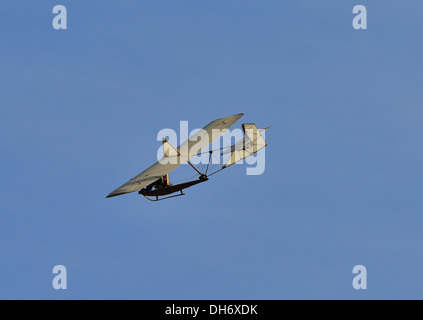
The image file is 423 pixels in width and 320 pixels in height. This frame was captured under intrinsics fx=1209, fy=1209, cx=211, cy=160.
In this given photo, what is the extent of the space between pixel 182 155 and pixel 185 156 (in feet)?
1.32

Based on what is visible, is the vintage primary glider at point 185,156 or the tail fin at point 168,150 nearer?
the vintage primary glider at point 185,156

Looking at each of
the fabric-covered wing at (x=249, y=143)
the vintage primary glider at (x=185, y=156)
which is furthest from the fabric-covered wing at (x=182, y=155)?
the fabric-covered wing at (x=249, y=143)

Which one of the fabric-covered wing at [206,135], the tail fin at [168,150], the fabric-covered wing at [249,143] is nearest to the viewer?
the tail fin at [168,150]

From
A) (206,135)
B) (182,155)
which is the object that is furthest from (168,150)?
(206,135)

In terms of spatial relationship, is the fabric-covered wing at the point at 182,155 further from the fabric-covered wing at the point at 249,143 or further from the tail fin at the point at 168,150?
the fabric-covered wing at the point at 249,143

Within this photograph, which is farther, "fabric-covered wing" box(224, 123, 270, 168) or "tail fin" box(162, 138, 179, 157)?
"fabric-covered wing" box(224, 123, 270, 168)

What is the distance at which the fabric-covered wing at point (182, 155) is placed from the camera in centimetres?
9112

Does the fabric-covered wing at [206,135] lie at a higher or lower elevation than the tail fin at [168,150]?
higher

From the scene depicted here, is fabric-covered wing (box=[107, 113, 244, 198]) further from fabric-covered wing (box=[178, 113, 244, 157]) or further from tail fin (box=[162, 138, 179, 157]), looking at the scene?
tail fin (box=[162, 138, 179, 157])

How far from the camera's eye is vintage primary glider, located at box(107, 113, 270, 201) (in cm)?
9200

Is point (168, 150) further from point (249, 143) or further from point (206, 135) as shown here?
point (249, 143)

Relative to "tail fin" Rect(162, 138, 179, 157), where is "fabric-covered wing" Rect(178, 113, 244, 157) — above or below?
above

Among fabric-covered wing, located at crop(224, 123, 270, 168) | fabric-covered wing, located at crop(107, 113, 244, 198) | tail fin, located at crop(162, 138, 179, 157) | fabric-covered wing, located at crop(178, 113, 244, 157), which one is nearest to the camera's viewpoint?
fabric-covered wing, located at crop(107, 113, 244, 198)

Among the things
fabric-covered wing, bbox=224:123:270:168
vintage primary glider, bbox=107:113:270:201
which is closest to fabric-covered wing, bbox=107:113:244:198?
vintage primary glider, bbox=107:113:270:201
